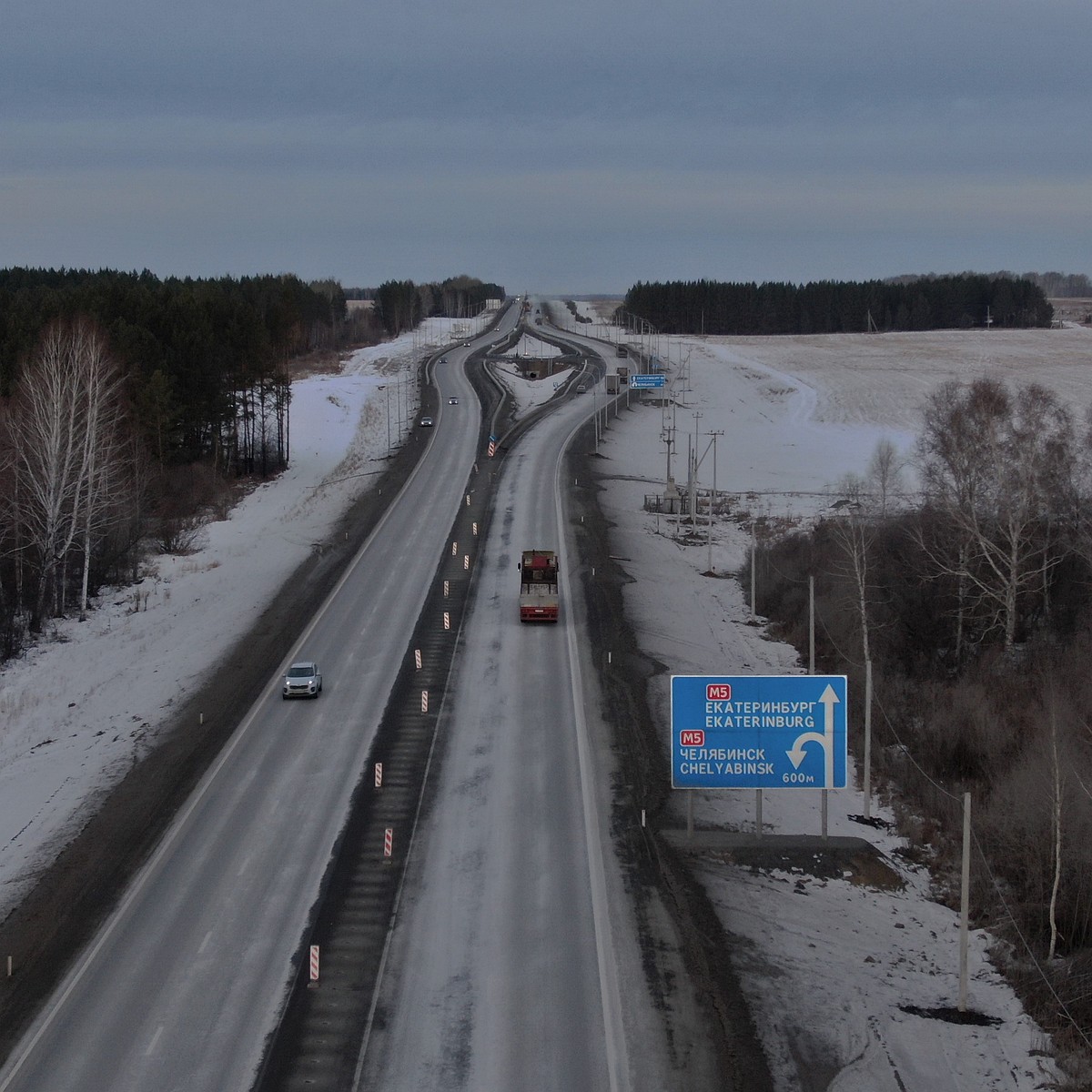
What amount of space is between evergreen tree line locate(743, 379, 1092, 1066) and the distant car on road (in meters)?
17.5

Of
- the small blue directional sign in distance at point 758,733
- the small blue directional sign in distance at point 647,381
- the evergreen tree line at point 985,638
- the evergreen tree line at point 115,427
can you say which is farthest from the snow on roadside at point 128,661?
the small blue directional sign in distance at point 647,381

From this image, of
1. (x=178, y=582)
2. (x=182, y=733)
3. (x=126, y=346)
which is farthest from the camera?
(x=126, y=346)

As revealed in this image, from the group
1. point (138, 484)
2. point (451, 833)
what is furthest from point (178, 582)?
point (451, 833)

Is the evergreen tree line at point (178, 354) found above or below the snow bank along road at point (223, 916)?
above

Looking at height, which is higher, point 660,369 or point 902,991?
point 660,369

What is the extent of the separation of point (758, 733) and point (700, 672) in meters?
15.5

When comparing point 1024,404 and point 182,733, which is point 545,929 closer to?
point 182,733

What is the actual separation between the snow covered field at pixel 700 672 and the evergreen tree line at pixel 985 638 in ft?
6.65

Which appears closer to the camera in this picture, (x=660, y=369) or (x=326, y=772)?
(x=326, y=772)

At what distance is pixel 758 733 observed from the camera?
92.4 feet

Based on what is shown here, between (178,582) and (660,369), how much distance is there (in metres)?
99.3

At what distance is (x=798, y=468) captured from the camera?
97.7 m

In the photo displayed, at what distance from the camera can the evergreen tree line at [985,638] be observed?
27.6 meters

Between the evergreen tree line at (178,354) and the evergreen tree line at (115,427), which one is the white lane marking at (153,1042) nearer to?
the evergreen tree line at (115,427)
